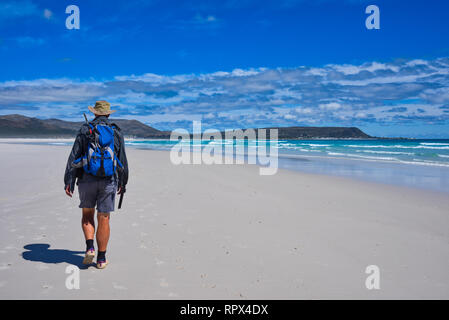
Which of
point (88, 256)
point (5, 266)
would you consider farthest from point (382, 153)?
point (5, 266)

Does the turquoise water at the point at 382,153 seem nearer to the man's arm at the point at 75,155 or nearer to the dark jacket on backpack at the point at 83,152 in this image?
the dark jacket on backpack at the point at 83,152

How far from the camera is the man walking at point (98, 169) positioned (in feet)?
11.7

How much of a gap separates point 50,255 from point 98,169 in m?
1.48

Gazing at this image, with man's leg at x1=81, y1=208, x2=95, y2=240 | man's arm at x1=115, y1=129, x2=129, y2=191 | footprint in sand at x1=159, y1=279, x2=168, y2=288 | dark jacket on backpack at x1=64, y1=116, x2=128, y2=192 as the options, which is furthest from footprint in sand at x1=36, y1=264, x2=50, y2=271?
footprint in sand at x1=159, y1=279, x2=168, y2=288

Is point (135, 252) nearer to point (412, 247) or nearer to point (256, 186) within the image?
point (412, 247)

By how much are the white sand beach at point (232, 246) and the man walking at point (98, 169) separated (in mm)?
501

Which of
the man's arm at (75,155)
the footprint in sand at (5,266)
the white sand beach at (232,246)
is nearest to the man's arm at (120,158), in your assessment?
the man's arm at (75,155)

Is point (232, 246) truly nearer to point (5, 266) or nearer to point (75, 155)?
point (75, 155)

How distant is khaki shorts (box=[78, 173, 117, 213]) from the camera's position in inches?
143

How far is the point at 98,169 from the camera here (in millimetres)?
3543

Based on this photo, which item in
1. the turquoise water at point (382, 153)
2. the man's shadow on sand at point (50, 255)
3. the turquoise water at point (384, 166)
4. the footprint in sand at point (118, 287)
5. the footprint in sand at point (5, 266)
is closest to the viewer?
the footprint in sand at point (118, 287)

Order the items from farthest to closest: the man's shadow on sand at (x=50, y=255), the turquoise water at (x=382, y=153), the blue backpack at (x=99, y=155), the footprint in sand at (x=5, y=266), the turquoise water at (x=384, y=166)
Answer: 1. the turquoise water at (x=382, y=153)
2. the turquoise water at (x=384, y=166)
3. the man's shadow on sand at (x=50, y=255)
4. the footprint in sand at (x=5, y=266)
5. the blue backpack at (x=99, y=155)

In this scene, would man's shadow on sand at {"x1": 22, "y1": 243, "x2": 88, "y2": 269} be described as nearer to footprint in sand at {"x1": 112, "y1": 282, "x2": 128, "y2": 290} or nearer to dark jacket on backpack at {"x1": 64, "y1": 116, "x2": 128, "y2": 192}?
footprint in sand at {"x1": 112, "y1": 282, "x2": 128, "y2": 290}
